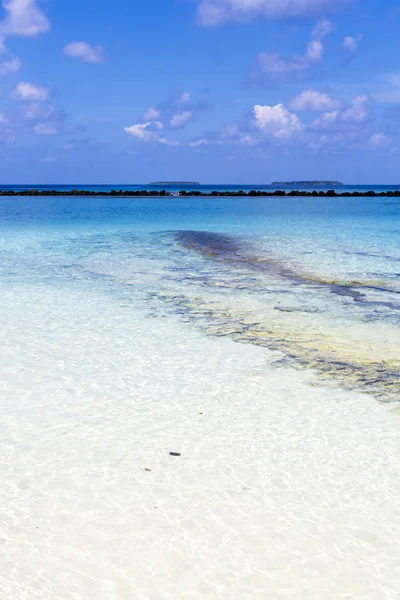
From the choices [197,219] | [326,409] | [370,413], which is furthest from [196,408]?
[197,219]

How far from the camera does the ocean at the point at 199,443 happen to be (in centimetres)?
320

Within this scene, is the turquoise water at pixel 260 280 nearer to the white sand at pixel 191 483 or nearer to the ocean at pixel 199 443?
the ocean at pixel 199 443

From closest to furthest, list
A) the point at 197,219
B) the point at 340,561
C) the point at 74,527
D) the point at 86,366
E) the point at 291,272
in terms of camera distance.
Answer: the point at 340,561 < the point at 74,527 < the point at 86,366 < the point at 291,272 < the point at 197,219

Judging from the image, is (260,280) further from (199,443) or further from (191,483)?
(191,483)

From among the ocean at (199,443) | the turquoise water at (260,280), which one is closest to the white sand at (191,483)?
the ocean at (199,443)

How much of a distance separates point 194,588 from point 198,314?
237 inches

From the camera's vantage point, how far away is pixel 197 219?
32.9 meters

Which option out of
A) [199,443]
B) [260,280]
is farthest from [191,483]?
[260,280]

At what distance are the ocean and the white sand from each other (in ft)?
0.04

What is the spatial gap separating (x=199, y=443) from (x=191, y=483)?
2.04 feet

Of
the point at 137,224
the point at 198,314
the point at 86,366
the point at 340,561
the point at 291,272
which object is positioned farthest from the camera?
the point at 137,224

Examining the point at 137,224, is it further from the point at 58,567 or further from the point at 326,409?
the point at 58,567

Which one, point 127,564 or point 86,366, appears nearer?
point 127,564

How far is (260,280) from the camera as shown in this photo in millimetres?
12344
